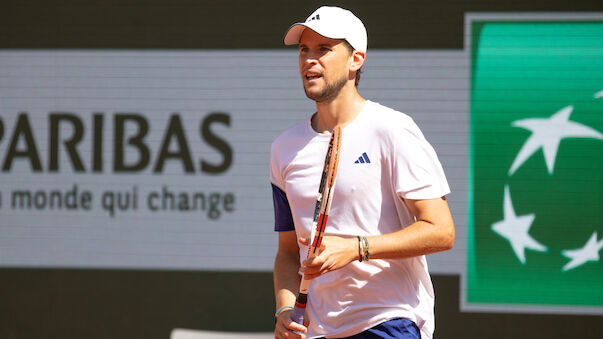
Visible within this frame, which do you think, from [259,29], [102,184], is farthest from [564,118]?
[102,184]

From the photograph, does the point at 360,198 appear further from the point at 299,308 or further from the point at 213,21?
the point at 213,21

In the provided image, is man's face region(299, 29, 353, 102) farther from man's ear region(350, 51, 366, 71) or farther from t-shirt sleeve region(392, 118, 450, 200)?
t-shirt sleeve region(392, 118, 450, 200)

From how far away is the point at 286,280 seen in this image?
274 cm

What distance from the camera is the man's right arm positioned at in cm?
248

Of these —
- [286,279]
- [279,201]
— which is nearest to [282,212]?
[279,201]

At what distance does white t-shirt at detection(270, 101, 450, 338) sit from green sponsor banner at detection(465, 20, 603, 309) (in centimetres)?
291

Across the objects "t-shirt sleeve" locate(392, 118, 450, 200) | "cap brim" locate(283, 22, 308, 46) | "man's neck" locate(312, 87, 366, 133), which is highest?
"cap brim" locate(283, 22, 308, 46)

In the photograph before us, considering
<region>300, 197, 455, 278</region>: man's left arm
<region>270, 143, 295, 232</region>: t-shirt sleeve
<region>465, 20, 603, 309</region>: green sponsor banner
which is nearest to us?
<region>300, 197, 455, 278</region>: man's left arm

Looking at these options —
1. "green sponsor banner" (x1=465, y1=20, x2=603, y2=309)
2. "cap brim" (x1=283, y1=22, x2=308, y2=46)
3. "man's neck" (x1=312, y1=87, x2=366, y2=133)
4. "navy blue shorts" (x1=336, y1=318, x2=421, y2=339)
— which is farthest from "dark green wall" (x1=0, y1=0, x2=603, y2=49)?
"navy blue shorts" (x1=336, y1=318, x2=421, y2=339)

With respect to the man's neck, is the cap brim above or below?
above

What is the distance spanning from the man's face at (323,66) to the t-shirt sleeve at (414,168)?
320mm

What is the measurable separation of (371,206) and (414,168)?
22 cm

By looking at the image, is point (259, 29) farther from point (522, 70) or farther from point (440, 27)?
point (522, 70)

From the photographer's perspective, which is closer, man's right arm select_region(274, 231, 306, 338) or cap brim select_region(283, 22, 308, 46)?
man's right arm select_region(274, 231, 306, 338)
